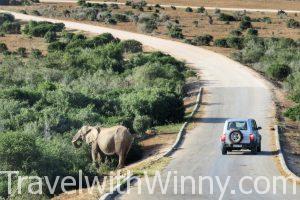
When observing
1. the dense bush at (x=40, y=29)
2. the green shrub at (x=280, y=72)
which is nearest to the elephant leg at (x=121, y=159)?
the green shrub at (x=280, y=72)

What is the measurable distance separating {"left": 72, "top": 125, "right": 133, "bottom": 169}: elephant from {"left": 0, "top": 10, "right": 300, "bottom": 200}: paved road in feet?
5.95

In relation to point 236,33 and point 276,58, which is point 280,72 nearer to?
point 276,58

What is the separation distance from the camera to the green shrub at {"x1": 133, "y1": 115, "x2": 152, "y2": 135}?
28766 mm

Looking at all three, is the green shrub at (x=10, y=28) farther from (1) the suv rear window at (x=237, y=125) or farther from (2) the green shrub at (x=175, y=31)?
(1) the suv rear window at (x=237, y=125)

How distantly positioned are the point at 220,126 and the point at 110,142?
7.98m

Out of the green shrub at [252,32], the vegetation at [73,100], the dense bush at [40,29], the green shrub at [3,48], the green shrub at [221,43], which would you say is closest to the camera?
the vegetation at [73,100]

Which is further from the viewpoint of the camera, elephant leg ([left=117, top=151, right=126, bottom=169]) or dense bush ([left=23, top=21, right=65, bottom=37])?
dense bush ([left=23, top=21, right=65, bottom=37])

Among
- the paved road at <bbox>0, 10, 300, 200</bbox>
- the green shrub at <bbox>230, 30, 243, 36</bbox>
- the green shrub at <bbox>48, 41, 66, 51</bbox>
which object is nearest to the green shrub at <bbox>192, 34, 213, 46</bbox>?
the paved road at <bbox>0, 10, 300, 200</bbox>

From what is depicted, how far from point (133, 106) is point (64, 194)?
13.9 meters

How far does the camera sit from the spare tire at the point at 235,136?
2289 cm

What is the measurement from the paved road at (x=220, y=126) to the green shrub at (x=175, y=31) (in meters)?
8.09

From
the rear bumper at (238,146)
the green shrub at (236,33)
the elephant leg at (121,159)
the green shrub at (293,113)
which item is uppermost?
the rear bumper at (238,146)

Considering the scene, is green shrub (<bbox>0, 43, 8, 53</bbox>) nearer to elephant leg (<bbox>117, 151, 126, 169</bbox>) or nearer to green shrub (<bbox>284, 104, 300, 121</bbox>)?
green shrub (<bbox>284, 104, 300, 121</bbox>)

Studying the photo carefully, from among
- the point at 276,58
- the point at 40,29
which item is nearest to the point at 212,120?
the point at 276,58
